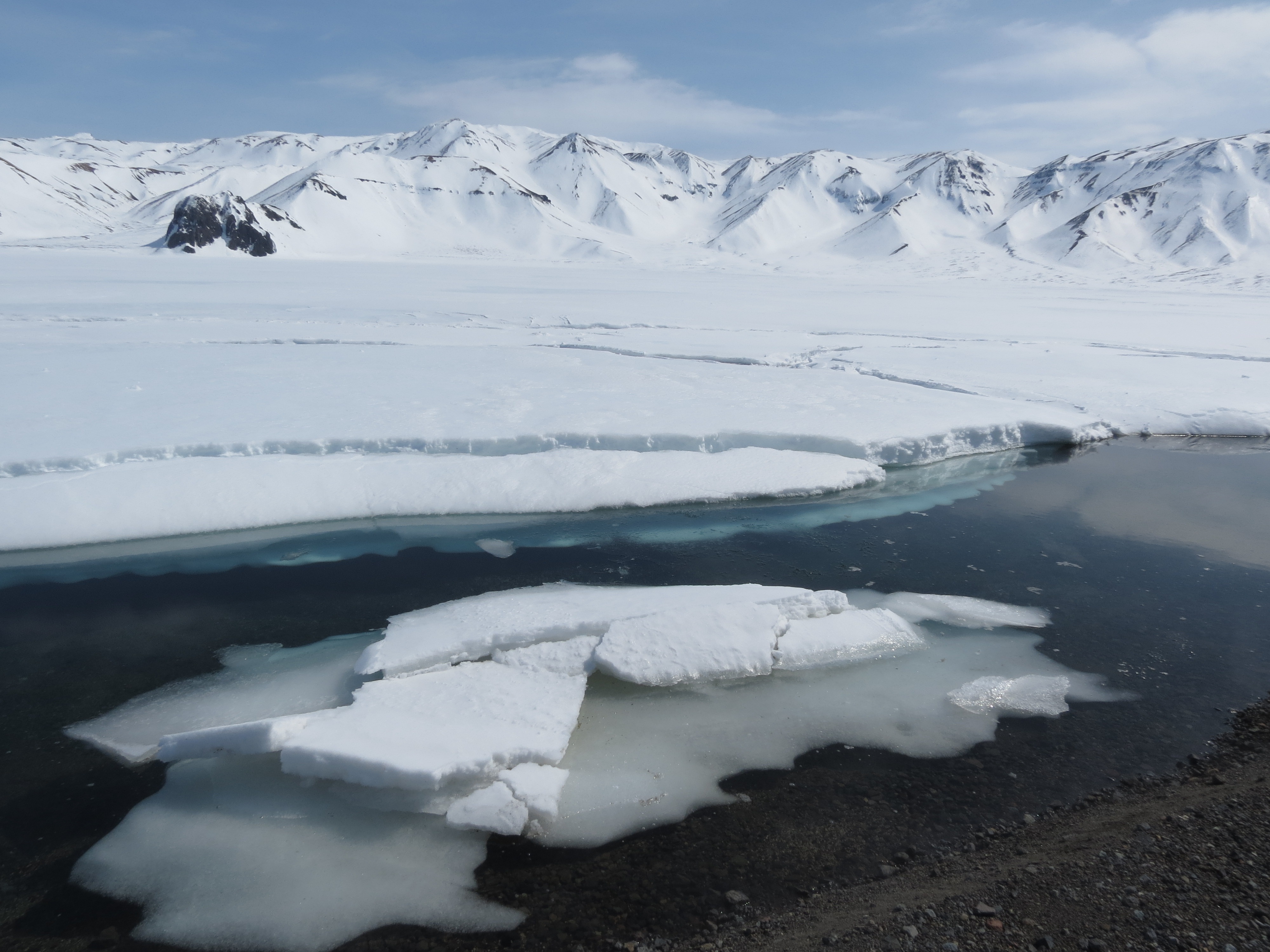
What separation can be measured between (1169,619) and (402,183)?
124 meters

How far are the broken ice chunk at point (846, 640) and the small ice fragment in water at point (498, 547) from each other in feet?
9.73

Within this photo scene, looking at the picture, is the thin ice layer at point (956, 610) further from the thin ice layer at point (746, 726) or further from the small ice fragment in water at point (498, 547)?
the small ice fragment in water at point (498, 547)

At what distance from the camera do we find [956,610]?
6.10 meters

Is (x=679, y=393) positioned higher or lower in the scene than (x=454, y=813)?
higher

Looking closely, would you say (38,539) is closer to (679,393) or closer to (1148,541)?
(679,393)

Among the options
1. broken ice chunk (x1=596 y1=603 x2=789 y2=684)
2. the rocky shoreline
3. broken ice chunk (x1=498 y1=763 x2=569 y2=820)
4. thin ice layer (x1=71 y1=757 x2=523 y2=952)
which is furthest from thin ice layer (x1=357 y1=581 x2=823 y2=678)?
the rocky shoreline

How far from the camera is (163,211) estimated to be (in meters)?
112

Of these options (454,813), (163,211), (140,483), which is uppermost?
(163,211)

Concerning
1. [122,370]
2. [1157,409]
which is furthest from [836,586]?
[122,370]

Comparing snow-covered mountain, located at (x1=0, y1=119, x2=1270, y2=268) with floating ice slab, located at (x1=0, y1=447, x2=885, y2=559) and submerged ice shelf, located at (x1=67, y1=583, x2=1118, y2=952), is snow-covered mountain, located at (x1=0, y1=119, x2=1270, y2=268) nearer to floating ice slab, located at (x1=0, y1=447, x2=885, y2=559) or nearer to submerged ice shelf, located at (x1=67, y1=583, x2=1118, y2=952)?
floating ice slab, located at (x1=0, y1=447, x2=885, y2=559)

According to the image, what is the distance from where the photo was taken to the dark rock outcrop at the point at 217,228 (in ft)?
230

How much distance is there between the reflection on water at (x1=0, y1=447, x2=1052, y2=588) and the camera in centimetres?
678

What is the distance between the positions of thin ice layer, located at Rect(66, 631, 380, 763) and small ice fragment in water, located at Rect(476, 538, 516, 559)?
1.91 metres

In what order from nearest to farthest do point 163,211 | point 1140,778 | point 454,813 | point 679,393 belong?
point 454,813 < point 1140,778 < point 679,393 < point 163,211
